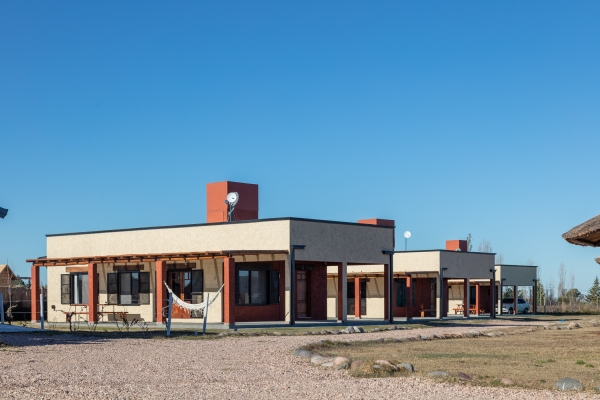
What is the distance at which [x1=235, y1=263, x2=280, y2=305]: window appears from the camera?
3009 cm

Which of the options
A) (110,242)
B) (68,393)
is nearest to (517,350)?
(68,393)

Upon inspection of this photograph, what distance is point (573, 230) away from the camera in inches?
723

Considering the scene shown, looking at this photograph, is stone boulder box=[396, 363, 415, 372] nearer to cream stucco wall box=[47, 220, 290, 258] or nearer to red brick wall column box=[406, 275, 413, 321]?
cream stucco wall box=[47, 220, 290, 258]

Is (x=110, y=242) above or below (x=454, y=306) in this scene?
above

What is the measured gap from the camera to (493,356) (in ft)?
50.7

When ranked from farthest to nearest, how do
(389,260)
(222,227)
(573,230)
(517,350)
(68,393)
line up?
1. (389,260)
2. (222,227)
3. (573,230)
4. (517,350)
5. (68,393)

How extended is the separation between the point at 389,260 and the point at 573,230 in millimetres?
14425

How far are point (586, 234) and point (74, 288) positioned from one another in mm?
23622

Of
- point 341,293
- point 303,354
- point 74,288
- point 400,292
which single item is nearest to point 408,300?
point 341,293

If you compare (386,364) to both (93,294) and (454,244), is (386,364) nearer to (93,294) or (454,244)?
(93,294)

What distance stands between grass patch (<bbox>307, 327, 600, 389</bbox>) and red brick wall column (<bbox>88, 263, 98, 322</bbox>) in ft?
48.6

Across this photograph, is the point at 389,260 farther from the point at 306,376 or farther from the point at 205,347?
the point at 306,376

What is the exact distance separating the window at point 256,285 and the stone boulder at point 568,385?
20096 millimetres

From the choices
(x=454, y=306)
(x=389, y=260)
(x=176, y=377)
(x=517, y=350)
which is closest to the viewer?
(x=176, y=377)
